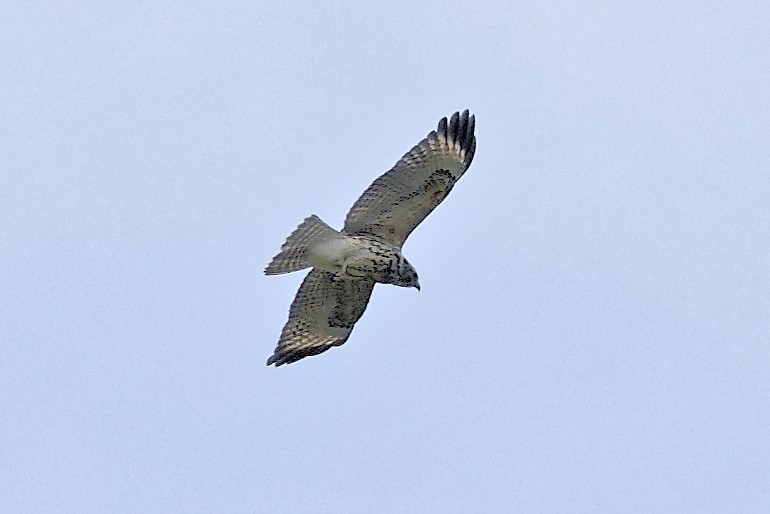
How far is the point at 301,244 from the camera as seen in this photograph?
15586 millimetres

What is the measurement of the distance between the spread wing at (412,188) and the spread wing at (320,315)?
0.58 metres

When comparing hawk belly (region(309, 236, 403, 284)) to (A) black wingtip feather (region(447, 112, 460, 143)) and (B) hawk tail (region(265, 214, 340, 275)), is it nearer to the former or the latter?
(B) hawk tail (region(265, 214, 340, 275))

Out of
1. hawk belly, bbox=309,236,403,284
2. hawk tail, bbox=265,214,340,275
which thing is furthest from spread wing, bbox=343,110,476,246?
hawk tail, bbox=265,214,340,275

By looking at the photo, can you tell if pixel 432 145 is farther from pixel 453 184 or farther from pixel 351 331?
pixel 351 331

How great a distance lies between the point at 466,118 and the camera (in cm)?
1631

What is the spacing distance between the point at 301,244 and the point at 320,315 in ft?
4.20

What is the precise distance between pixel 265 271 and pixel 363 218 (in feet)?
3.72

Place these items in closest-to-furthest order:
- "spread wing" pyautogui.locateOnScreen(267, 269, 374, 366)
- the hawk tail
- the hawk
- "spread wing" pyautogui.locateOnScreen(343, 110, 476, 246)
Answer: the hawk tail
the hawk
"spread wing" pyautogui.locateOnScreen(343, 110, 476, 246)
"spread wing" pyautogui.locateOnScreen(267, 269, 374, 366)

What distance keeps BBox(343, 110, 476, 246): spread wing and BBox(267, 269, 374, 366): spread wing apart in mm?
579

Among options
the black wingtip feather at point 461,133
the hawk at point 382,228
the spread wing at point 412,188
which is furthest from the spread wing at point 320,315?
the black wingtip feather at point 461,133

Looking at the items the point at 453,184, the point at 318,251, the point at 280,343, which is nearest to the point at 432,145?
the point at 453,184

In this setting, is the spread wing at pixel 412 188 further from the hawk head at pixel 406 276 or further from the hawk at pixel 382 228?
the hawk head at pixel 406 276

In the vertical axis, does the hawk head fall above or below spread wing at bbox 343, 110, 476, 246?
below

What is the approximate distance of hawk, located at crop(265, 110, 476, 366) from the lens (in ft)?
51.2
